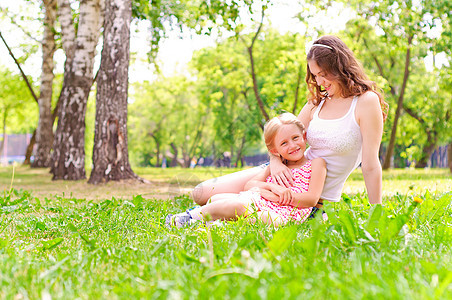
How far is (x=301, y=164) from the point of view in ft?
12.2

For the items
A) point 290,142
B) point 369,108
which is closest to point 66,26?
point 290,142

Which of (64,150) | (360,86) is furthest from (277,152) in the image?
(64,150)

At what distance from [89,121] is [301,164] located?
25.6 meters

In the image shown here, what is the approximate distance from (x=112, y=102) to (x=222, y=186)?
517 cm

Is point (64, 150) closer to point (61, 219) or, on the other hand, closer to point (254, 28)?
point (61, 219)

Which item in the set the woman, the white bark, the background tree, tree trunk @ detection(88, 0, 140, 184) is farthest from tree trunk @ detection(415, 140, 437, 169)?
the woman

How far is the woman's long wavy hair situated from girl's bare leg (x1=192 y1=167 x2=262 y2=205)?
1.06m

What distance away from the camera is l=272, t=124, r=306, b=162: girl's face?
356 cm

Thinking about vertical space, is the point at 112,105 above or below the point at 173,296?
above

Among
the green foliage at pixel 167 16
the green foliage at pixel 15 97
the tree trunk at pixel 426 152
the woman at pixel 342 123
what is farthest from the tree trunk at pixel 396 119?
the green foliage at pixel 15 97

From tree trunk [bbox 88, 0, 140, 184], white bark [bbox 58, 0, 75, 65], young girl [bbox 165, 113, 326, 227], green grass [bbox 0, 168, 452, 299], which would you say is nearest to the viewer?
green grass [bbox 0, 168, 452, 299]

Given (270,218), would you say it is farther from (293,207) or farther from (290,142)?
(290,142)

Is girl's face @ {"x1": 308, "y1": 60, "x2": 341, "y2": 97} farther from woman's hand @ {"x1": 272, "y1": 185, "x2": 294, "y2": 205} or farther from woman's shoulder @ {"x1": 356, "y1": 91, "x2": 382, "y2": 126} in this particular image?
woman's hand @ {"x1": 272, "y1": 185, "x2": 294, "y2": 205}

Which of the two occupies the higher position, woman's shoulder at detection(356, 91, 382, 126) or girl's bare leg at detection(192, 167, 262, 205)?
woman's shoulder at detection(356, 91, 382, 126)
